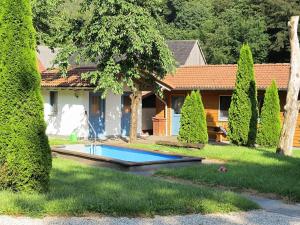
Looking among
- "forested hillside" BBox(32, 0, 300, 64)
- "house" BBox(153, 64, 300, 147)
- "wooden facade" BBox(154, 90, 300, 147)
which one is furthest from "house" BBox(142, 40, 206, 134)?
"forested hillside" BBox(32, 0, 300, 64)

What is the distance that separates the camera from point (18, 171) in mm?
9938

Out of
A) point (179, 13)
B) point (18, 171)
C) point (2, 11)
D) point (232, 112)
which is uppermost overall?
point (179, 13)

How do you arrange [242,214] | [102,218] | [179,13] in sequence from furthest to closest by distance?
[179,13], [242,214], [102,218]

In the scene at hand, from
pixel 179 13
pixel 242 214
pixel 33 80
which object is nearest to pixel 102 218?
pixel 242 214

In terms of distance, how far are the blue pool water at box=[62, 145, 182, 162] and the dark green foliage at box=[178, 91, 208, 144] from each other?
3367 mm

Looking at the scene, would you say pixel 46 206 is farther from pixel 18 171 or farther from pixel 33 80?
pixel 33 80

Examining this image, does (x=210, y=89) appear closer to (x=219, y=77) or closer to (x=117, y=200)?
(x=219, y=77)

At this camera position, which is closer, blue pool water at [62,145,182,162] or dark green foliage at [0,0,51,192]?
dark green foliage at [0,0,51,192]

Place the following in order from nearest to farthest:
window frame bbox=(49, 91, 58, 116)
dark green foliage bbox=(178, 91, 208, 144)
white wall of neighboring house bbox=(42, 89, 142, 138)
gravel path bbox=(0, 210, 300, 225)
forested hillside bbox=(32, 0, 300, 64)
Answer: gravel path bbox=(0, 210, 300, 225), dark green foliage bbox=(178, 91, 208, 144), white wall of neighboring house bbox=(42, 89, 142, 138), window frame bbox=(49, 91, 58, 116), forested hillside bbox=(32, 0, 300, 64)

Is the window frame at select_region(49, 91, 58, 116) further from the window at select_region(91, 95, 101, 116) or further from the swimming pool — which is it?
the swimming pool

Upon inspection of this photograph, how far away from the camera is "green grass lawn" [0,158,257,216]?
8398 mm

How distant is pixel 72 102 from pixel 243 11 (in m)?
42.0

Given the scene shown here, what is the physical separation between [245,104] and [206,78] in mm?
6114

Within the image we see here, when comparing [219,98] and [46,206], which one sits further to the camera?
[219,98]
